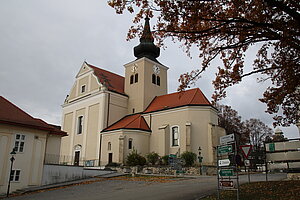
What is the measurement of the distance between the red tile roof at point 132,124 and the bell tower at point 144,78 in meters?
1.67

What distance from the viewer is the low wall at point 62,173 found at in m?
21.1

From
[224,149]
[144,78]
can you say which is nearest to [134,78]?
[144,78]

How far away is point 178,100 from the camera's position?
34594 mm

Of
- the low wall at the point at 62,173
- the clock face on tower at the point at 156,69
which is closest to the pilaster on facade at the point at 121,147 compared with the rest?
the low wall at the point at 62,173

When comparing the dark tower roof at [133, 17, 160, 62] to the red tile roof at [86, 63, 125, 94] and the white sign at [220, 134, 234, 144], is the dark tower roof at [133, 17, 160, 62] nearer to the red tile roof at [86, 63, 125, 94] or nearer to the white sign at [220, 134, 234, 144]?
the red tile roof at [86, 63, 125, 94]

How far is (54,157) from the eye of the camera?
22.5 meters

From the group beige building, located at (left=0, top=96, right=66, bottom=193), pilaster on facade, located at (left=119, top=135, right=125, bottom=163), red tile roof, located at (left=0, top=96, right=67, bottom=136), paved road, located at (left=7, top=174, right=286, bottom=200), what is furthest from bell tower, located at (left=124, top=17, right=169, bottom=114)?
paved road, located at (left=7, top=174, right=286, bottom=200)

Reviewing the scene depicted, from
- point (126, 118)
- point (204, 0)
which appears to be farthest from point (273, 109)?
point (126, 118)

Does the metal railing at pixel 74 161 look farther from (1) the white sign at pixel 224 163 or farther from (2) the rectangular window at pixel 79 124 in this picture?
(1) the white sign at pixel 224 163

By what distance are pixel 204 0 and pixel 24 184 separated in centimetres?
1737

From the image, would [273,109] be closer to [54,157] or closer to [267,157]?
[267,157]

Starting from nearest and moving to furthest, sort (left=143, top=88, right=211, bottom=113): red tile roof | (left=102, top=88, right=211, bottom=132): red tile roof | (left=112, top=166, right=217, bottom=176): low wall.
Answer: (left=112, top=166, right=217, bottom=176): low wall < (left=143, top=88, right=211, bottom=113): red tile roof < (left=102, top=88, right=211, bottom=132): red tile roof

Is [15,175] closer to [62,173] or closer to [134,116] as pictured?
[62,173]

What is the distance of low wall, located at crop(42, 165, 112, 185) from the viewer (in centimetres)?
2111
